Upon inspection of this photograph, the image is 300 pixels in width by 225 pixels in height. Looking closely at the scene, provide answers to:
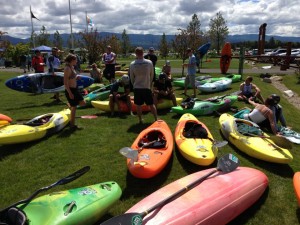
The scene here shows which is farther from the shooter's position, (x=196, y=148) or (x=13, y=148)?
(x=13, y=148)

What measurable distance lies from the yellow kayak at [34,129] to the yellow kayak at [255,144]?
363cm

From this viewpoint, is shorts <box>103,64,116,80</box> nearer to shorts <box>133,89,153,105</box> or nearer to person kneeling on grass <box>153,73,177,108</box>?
person kneeling on grass <box>153,73,177,108</box>

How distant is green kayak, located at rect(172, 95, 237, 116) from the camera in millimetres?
7445

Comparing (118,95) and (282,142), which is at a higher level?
(118,95)

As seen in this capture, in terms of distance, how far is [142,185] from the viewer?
4020mm

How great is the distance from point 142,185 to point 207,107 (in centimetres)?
416

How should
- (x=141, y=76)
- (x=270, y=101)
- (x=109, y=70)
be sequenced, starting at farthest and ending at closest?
1. (x=109, y=70)
2. (x=141, y=76)
3. (x=270, y=101)

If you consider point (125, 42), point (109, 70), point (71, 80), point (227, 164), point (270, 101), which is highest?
point (125, 42)

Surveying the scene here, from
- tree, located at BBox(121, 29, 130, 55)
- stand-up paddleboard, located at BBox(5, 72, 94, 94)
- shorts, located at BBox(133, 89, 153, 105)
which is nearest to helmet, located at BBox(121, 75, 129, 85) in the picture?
shorts, located at BBox(133, 89, 153, 105)

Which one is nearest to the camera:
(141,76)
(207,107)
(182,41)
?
(141,76)

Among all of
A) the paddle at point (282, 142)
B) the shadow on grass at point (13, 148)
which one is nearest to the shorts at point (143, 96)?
the shadow on grass at point (13, 148)

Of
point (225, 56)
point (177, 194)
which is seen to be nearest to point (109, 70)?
point (225, 56)

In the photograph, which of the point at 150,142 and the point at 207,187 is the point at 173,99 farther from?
the point at 207,187

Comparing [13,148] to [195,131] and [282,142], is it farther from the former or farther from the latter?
[282,142]
